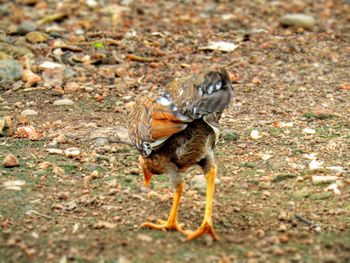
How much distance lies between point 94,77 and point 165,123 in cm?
437

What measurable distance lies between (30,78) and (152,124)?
4.17 m

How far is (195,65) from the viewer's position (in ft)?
33.9

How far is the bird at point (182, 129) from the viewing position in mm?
5273

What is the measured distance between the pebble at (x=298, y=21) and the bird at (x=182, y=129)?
666 cm

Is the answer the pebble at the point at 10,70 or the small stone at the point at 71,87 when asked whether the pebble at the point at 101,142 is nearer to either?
the small stone at the point at 71,87

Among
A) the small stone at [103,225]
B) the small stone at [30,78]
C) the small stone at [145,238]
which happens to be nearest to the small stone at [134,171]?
the small stone at [103,225]

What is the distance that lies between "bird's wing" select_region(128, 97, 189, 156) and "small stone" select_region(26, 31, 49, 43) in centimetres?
496

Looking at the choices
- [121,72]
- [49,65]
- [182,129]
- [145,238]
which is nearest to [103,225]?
[145,238]

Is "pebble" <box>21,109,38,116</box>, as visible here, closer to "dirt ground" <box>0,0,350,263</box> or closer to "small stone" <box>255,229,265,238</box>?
"dirt ground" <box>0,0,350,263</box>

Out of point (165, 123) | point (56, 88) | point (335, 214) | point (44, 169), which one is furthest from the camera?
point (56, 88)

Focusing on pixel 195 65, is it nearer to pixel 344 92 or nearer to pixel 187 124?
pixel 344 92

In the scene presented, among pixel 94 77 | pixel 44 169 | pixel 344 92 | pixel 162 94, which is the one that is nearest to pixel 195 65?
pixel 94 77

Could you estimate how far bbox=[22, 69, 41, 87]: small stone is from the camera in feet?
31.1

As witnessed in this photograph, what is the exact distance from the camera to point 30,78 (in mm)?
9492
